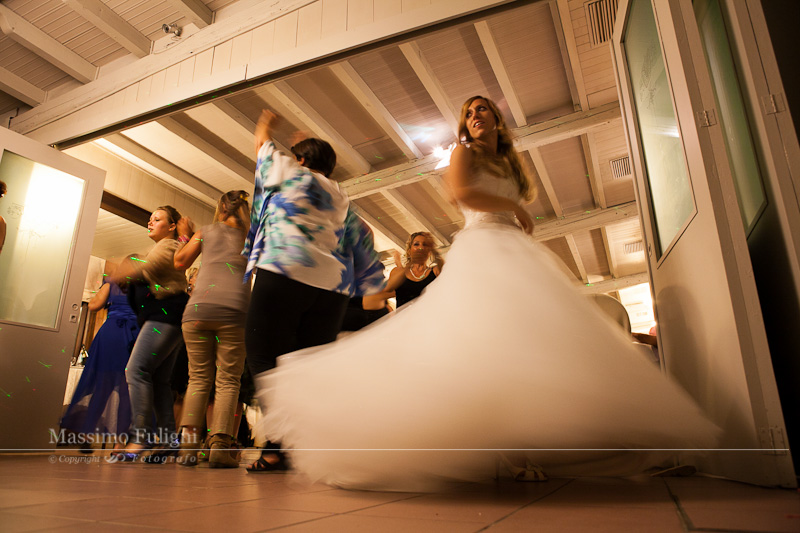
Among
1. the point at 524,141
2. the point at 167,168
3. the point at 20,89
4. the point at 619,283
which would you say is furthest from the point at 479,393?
the point at 619,283

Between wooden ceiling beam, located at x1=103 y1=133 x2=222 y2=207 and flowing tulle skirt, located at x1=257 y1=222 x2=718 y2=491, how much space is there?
4.64m

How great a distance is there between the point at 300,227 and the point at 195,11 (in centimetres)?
249

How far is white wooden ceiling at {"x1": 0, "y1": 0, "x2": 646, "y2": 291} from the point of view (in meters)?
3.55

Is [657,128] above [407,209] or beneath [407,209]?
beneath

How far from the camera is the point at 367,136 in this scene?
4855 millimetres

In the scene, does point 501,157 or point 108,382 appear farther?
point 108,382

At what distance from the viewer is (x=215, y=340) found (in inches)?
89.4

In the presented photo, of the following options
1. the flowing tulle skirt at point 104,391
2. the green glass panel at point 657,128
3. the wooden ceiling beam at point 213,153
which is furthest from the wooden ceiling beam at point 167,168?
the green glass panel at point 657,128

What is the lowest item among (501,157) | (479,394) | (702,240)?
(479,394)

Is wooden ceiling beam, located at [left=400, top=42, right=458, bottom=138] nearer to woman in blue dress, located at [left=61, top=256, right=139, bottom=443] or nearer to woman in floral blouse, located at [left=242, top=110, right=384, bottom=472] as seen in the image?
woman in floral blouse, located at [left=242, top=110, right=384, bottom=472]

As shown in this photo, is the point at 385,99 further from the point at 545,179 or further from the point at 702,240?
the point at 702,240

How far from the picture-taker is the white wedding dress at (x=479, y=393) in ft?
3.32

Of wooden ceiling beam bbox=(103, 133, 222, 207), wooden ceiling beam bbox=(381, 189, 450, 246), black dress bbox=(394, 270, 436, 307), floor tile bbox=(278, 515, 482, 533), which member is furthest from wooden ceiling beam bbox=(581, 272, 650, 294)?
floor tile bbox=(278, 515, 482, 533)

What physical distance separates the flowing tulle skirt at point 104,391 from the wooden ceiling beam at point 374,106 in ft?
7.68
